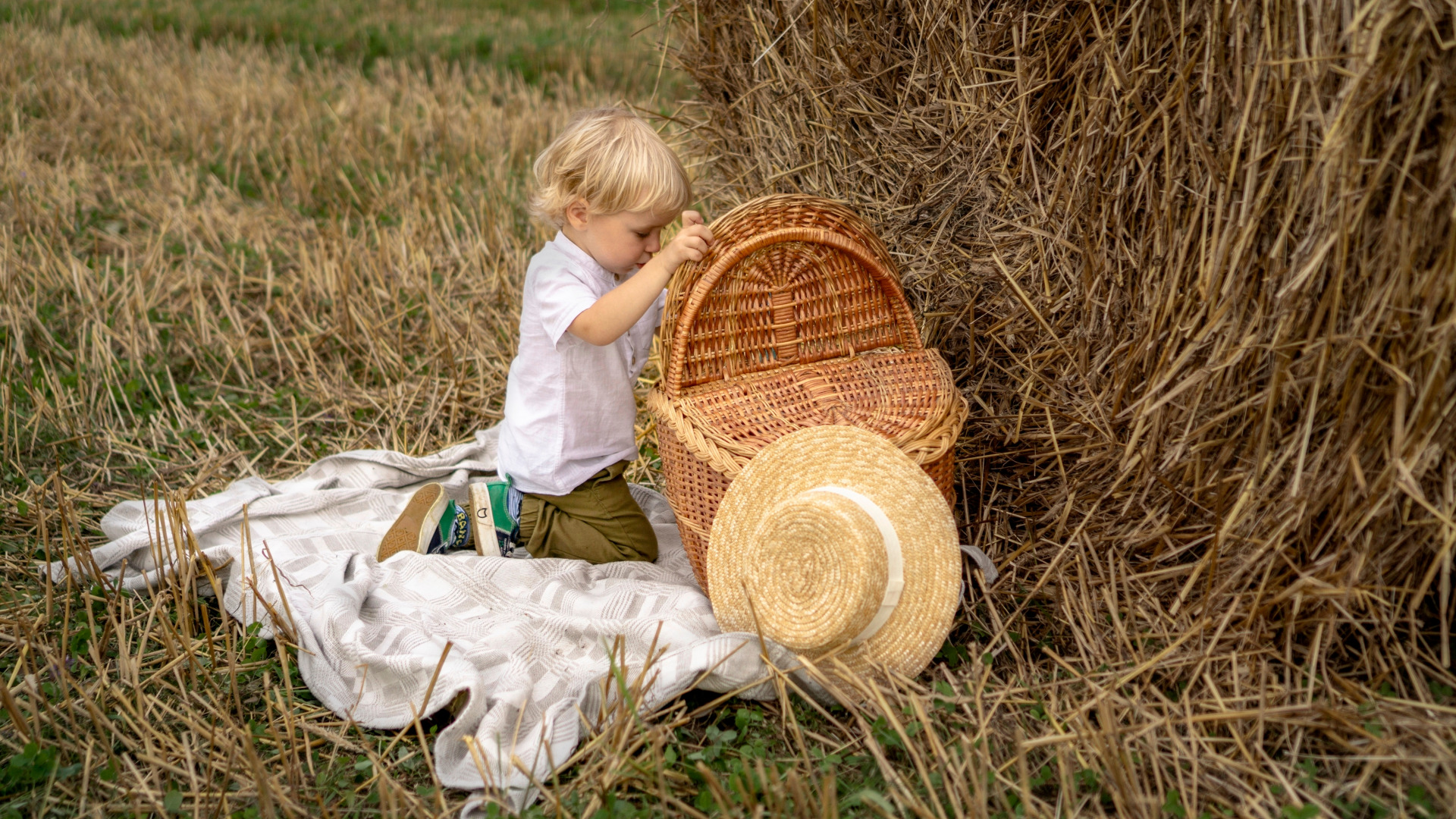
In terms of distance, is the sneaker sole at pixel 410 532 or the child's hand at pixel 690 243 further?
the sneaker sole at pixel 410 532

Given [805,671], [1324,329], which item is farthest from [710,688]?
[1324,329]

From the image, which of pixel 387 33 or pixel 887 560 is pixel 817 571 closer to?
pixel 887 560

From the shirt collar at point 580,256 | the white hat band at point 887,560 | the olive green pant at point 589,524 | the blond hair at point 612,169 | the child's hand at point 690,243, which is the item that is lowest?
the olive green pant at point 589,524

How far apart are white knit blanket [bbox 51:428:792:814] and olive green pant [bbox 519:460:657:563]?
0.20ft

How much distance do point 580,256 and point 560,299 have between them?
13 centimetres

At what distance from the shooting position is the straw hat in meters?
1.88

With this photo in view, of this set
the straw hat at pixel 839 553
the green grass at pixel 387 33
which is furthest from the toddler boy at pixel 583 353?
the green grass at pixel 387 33

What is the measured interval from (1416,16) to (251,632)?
2.35m

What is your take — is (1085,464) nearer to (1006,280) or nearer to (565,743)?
(1006,280)

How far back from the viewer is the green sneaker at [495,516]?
256cm

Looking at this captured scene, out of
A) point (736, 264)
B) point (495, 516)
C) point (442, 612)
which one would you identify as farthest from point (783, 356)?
point (442, 612)

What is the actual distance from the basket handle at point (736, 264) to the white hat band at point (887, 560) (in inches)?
17.2

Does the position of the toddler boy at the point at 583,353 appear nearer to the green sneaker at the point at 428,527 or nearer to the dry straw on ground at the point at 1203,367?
the green sneaker at the point at 428,527

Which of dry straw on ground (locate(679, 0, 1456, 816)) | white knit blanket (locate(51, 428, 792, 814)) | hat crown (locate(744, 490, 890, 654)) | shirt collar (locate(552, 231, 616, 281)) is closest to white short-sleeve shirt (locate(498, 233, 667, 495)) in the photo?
shirt collar (locate(552, 231, 616, 281))
